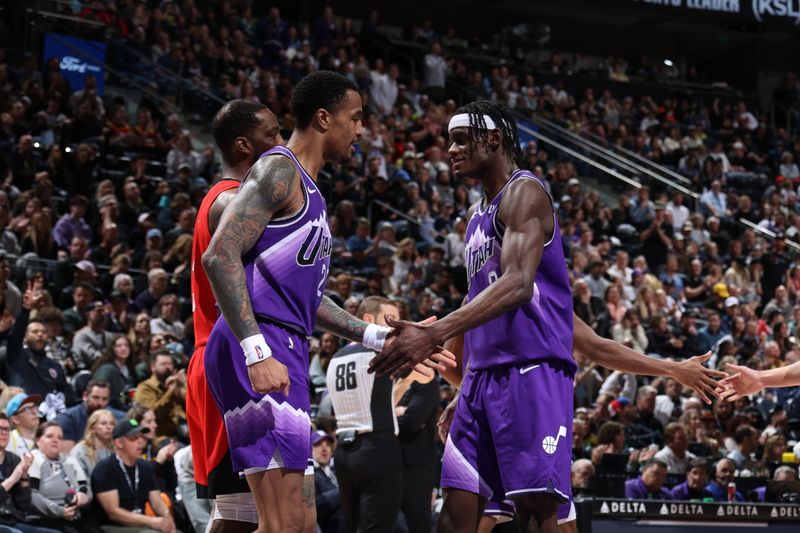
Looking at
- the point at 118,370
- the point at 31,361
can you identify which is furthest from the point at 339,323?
the point at 118,370

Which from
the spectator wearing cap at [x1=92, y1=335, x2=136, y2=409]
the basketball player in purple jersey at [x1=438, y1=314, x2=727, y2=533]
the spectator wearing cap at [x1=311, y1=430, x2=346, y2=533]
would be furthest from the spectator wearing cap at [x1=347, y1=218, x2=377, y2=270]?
the basketball player in purple jersey at [x1=438, y1=314, x2=727, y2=533]

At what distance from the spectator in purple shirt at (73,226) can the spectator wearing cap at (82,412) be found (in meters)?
3.57

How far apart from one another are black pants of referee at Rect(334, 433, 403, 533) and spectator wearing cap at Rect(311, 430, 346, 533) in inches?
54.8

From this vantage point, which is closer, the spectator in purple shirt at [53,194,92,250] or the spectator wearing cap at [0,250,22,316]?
the spectator wearing cap at [0,250,22,316]

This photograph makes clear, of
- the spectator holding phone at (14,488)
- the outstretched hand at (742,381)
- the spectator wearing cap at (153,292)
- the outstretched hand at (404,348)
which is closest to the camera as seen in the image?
the outstretched hand at (404,348)

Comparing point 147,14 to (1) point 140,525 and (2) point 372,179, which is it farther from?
(1) point 140,525

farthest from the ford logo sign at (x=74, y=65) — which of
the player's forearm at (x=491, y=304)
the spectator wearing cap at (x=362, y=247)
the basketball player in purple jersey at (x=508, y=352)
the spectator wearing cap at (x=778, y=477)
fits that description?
the player's forearm at (x=491, y=304)

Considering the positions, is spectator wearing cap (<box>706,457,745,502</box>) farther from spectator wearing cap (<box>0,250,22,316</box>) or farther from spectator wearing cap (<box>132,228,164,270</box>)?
spectator wearing cap (<box>0,250,22,316</box>)

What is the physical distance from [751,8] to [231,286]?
2602 centimetres

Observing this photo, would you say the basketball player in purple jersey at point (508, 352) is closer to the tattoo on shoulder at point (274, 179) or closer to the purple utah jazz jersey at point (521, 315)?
the purple utah jazz jersey at point (521, 315)

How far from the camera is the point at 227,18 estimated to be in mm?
20453

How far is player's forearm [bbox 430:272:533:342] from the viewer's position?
13.9 ft

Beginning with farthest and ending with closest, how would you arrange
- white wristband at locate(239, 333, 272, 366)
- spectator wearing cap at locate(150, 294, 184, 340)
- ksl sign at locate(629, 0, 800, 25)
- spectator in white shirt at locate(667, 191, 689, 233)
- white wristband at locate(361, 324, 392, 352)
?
ksl sign at locate(629, 0, 800, 25) → spectator in white shirt at locate(667, 191, 689, 233) → spectator wearing cap at locate(150, 294, 184, 340) → white wristband at locate(361, 324, 392, 352) → white wristband at locate(239, 333, 272, 366)

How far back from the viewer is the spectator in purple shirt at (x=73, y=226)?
12672 millimetres
